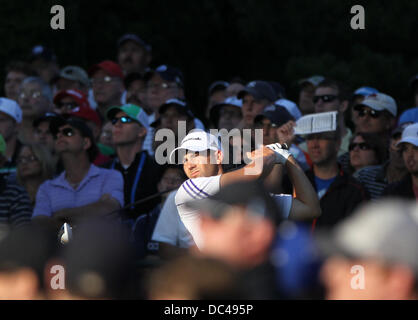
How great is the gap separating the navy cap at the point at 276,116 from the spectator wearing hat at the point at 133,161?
3.08ft

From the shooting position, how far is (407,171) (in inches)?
227

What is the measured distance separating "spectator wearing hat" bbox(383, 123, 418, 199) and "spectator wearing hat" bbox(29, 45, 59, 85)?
4662 millimetres

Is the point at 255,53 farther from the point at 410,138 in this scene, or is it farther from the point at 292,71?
the point at 410,138

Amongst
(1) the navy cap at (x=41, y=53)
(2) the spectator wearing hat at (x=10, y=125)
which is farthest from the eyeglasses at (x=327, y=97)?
(1) the navy cap at (x=41, y=53)

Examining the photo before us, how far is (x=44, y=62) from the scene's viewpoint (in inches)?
364

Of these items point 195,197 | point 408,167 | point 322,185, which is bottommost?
point 195,197

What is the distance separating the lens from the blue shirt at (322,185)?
19.0ft

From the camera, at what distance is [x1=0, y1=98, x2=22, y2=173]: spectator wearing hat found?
7.12 meters

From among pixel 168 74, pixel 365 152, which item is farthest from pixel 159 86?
pixel 365 152

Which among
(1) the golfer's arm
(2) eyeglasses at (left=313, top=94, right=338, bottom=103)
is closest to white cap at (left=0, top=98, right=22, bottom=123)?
(2) eyeglasses at (left=313, top=94, right=338, bottom=103)

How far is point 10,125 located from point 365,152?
10.1 ft

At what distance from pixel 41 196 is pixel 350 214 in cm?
229

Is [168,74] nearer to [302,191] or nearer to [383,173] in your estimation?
[383,173]
